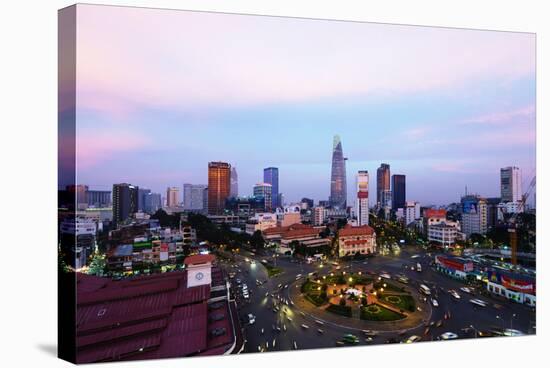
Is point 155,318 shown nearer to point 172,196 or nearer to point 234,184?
point 172,196

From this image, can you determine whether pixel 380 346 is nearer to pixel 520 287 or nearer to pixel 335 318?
pixel 335 318

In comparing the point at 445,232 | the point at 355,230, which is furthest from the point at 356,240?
the point at 445,232

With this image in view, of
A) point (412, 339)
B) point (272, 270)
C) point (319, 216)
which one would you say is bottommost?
point (412, 339)

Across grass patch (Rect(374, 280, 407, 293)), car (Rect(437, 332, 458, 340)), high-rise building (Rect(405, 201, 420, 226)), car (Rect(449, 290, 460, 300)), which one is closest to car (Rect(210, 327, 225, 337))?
car (Rect(437, 332, 458, 340))

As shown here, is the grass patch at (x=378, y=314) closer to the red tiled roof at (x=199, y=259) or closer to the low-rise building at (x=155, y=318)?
the low-rise building at (x=155, y=318)

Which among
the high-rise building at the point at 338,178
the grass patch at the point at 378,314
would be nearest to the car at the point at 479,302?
the grass patch at the point at 378,314

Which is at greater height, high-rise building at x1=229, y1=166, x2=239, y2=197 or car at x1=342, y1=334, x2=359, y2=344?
high-rise building at x1=229, y1=166, x2=239, y2=197

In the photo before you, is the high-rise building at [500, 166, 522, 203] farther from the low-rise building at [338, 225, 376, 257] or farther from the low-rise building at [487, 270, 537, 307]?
the low-rise building at [338, 225, 376, 257]
